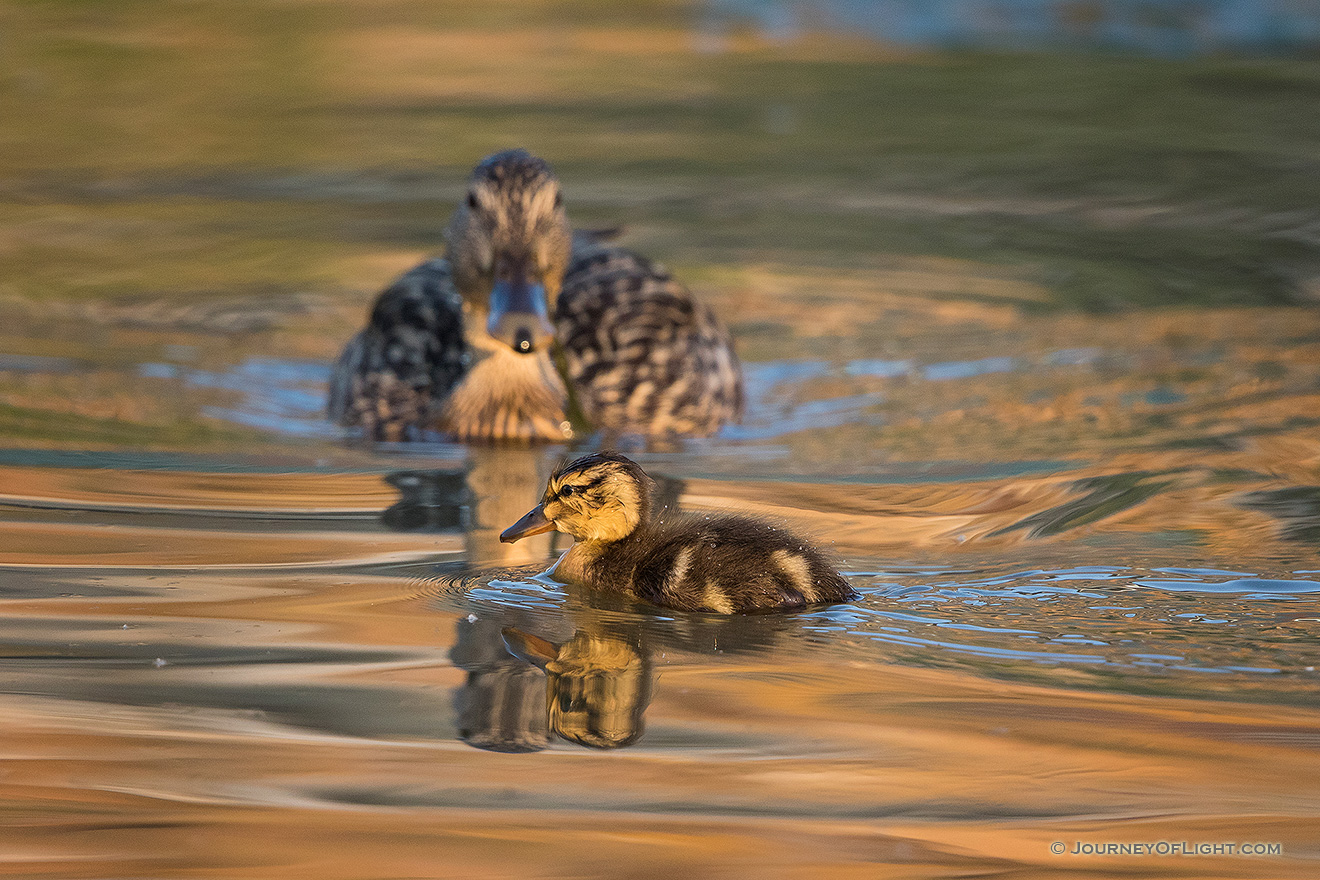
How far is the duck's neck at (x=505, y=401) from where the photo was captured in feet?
20.5

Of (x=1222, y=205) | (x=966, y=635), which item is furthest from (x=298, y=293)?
(x=966, y=635)

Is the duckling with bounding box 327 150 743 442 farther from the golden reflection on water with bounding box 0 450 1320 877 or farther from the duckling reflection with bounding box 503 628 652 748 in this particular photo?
the duckling reflection with bounding box 503 628 652 748

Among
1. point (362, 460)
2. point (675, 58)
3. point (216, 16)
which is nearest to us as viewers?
point (362, 460)

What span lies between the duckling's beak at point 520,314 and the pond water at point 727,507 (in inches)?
15.9

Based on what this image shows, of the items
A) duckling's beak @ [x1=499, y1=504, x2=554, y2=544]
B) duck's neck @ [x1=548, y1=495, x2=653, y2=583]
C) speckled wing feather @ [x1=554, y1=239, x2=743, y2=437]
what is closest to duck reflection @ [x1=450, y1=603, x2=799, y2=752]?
duck's neck @ [x1=548, y1=495, x2=653, y2=583]

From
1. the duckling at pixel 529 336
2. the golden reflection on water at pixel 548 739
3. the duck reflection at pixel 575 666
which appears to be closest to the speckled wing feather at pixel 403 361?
the duckling at pixel 529 336

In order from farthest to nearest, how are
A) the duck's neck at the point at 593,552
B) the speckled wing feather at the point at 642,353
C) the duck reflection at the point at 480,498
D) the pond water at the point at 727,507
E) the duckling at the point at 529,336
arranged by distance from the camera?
the speckled wing feather at the point at 642,353 < the duckling at the point at 529,336 < the duck reflection at the point at 480,498 < the duck's neck at the point at 593,552 < the pond water at the point at 727,507

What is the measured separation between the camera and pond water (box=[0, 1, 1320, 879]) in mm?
2998

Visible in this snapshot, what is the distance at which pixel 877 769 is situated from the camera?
10.3 feet

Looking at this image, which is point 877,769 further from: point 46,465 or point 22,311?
point 22,311

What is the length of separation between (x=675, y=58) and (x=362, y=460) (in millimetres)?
8258

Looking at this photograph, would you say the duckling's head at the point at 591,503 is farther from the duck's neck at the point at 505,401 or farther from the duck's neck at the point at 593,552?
the duck's neck at the point at 505,401
